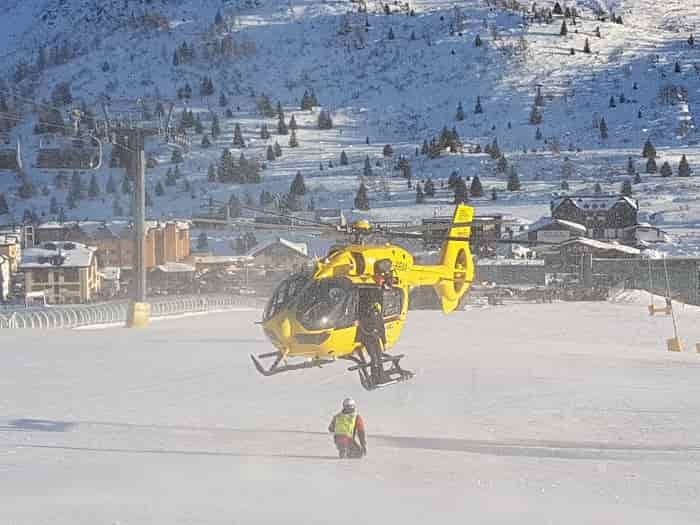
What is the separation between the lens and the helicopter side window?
655 inches

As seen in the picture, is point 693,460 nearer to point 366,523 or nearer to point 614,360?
point 366,523

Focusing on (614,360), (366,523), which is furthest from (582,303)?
(366,523)

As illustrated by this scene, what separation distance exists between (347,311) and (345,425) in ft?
7.30

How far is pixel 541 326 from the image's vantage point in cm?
4600

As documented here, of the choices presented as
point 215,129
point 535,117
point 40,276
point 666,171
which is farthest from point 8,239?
point 535,117

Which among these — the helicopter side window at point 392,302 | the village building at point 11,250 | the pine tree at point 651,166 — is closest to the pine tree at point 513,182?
the pine tree at point 651,166

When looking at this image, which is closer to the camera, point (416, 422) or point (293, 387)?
point (416, 422)

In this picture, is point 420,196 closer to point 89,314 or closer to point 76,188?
point 76,188

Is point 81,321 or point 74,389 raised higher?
point 74,389

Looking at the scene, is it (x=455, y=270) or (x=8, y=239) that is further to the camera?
(x=8, y=239)

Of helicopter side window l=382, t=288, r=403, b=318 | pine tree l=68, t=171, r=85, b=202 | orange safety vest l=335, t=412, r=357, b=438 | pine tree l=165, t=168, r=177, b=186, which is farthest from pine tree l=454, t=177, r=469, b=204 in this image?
orange safety vest l=335, t=412, r=357, b=438

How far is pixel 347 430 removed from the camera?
1405 centimetres

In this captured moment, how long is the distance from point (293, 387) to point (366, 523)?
10.2m

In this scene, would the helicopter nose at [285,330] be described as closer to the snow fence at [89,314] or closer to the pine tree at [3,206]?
the snow fence at [89,314]
